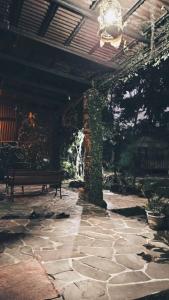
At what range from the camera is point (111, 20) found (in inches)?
198

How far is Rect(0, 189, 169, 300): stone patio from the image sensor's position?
4.12 metres

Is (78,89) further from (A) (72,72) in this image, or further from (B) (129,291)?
(B) (129,291)

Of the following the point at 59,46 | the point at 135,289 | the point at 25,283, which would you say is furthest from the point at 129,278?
the point at 59,46

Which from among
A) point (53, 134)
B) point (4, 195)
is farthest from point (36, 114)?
point (4, 195)

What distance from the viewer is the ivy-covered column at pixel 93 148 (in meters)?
10.5

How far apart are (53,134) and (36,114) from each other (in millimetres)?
1754

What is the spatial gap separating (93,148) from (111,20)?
6056 mm

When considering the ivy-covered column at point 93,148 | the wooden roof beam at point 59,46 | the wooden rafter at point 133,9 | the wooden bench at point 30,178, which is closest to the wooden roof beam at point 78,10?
the wooden rafter at point 133,9

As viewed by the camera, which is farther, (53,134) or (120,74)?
(53,134)

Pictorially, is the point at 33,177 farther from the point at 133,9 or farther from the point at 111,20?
the point at 111,20

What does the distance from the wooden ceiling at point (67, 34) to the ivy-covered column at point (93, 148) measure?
2.57ft

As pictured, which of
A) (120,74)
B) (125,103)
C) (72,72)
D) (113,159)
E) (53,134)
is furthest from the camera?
(125,103)

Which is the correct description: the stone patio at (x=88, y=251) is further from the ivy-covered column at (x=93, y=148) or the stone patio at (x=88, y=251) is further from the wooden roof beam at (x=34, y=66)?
the wooden roof beam at (x=34, y=66)

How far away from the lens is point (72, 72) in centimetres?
1020
